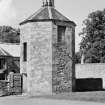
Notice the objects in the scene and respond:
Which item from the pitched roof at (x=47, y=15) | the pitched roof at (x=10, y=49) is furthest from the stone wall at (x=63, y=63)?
the pitched roof at (x=10, y=49)

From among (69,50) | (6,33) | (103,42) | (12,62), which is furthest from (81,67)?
(6,33)

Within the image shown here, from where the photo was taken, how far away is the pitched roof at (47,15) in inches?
977

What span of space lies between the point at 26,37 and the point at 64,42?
328cm

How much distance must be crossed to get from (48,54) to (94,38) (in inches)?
987

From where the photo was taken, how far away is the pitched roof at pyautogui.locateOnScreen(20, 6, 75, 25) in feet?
81.4

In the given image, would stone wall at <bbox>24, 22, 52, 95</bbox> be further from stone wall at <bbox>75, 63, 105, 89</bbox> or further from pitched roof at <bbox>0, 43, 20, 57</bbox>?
pitched roof at <bbox>0, 43, 20, 57</bbox>

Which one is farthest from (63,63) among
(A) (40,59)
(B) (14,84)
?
(B) (14,84)

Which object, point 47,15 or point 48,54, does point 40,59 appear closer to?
point 48,54

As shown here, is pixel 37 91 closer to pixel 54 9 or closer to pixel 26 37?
pixel 26 37

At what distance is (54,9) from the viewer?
2683 cm

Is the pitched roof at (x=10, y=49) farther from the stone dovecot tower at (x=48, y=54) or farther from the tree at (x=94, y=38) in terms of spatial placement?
the stone dovecot tower at (x=48, y=54)

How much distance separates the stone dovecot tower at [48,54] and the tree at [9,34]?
49.4 m

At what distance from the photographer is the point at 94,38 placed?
1900 inches

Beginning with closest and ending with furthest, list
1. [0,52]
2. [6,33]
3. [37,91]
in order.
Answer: [37,91], [0,52], [6,33]
